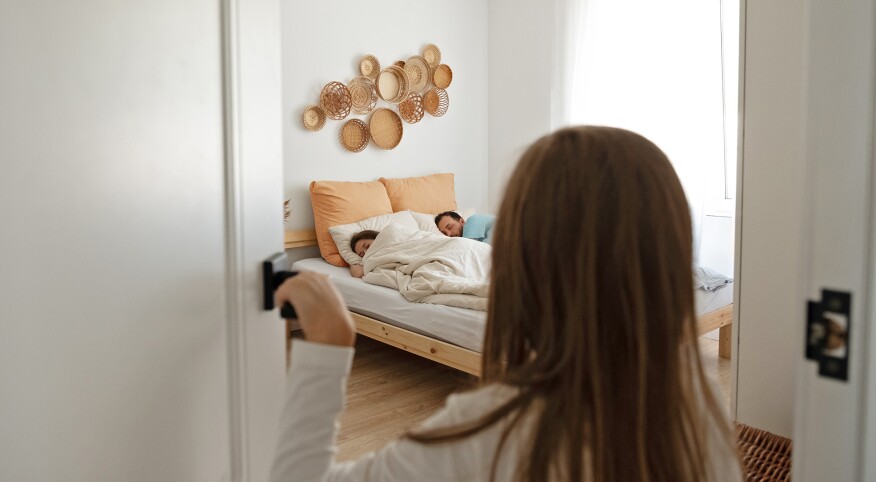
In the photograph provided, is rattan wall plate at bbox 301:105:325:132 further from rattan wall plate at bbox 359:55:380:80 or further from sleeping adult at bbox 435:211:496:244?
sleeping adult at bbox 435:211:496:244

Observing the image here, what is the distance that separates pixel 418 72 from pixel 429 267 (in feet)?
6.77

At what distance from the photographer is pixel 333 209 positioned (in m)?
4.31

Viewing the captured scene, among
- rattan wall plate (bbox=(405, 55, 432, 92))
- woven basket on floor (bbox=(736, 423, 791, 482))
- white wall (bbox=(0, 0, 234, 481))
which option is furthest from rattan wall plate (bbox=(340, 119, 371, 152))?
white wall (bbox=(0, 0, 234, 481))

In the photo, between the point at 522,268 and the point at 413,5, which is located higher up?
the point at 413,5

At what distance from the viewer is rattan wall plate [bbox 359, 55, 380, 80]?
466 centimetres

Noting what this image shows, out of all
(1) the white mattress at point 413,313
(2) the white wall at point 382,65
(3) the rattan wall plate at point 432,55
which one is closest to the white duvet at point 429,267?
(1) the white mattress at point 413,313

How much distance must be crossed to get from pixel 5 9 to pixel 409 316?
287cm

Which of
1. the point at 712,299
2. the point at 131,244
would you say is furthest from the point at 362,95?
the point at 131,244

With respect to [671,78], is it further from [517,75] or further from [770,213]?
[770,213]

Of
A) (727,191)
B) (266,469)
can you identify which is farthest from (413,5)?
(266,469)

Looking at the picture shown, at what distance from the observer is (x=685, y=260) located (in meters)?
0.71

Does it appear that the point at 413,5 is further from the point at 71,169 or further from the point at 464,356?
the point at 71,169

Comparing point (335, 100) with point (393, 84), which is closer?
Result: point (335, 100)

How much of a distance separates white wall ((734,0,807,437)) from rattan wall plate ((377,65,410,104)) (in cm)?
309
